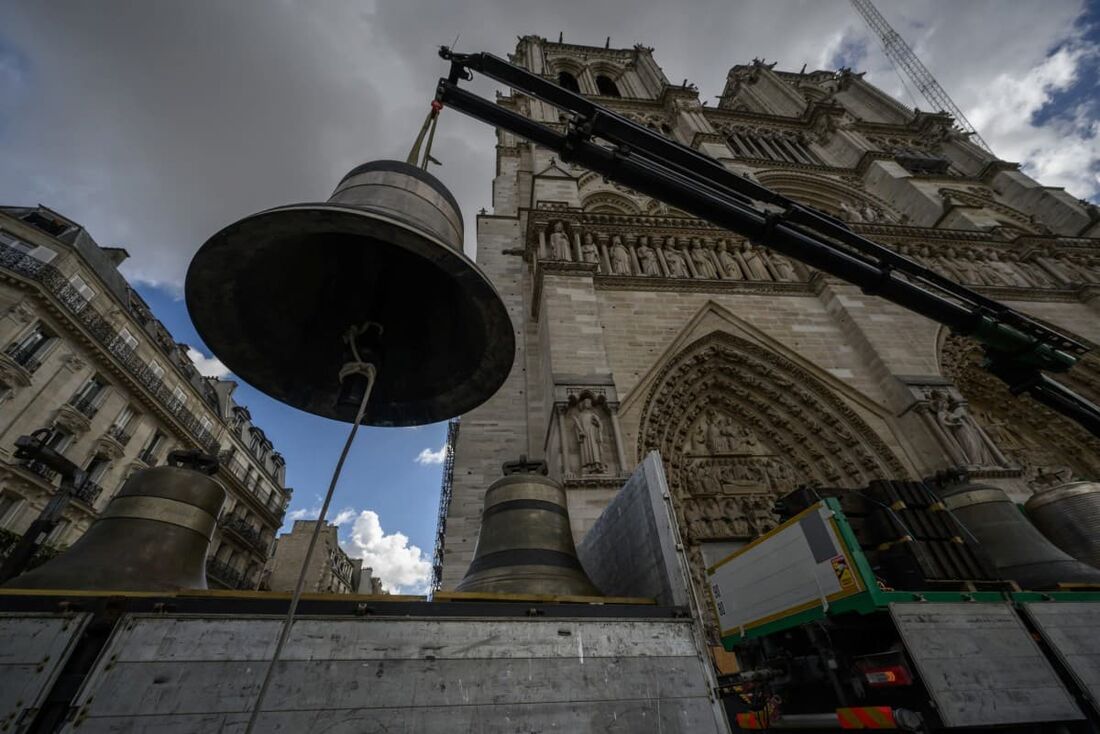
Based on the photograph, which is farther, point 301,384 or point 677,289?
point 677,289

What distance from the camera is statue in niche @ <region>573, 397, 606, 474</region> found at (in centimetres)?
665

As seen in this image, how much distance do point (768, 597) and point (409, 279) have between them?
4253 mm

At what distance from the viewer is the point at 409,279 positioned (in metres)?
2.59

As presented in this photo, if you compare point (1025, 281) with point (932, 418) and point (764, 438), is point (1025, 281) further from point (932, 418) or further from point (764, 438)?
point (764, 438)

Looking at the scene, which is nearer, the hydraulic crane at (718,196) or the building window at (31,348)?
the hydraulic crane at (718,196)

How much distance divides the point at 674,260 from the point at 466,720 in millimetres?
11665

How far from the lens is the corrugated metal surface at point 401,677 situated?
5.30 feet

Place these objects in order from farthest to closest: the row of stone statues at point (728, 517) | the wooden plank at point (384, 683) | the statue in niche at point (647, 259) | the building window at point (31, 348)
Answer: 1. the building window at point (31, 348)
2. the statue in niche at point (647, 259)
3. the row of stone statues at point (728, 517)
4. the wooden plank at point (384, 683)

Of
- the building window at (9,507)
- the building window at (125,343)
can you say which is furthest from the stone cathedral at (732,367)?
the building window at (125,343)

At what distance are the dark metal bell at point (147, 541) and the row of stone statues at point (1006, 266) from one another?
17.0 meters

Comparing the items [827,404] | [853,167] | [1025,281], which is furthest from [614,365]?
[853,167]

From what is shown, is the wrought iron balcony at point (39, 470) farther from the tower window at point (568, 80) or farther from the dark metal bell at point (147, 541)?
the tower window at point (568, 80)

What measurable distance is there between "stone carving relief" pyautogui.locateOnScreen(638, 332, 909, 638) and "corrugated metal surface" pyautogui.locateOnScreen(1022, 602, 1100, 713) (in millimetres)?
4375

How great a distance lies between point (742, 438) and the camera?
9523 mm
